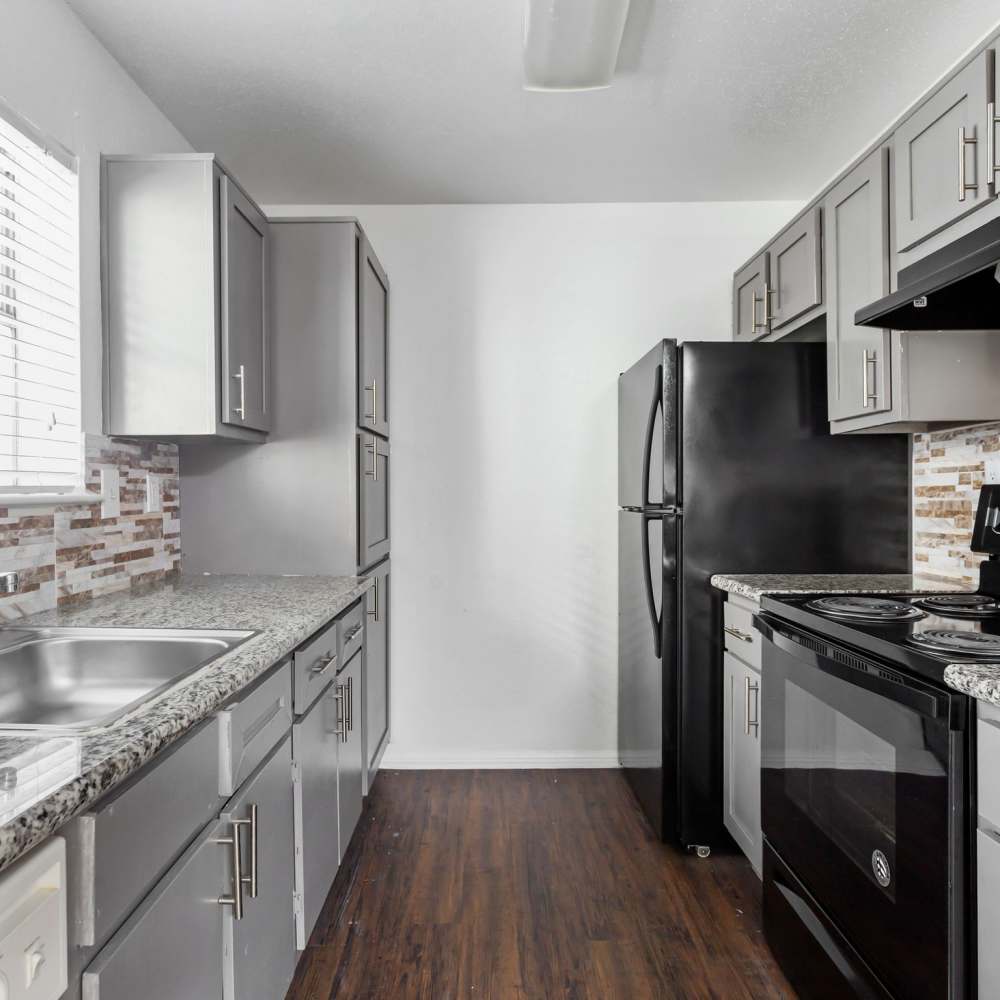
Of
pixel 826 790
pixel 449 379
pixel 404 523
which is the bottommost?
pixel 826 790

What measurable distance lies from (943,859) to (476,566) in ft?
7.36

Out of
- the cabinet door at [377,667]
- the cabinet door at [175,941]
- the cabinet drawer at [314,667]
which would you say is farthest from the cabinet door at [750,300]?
the cabinet door at [175,941]

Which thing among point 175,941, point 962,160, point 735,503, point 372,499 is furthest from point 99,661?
point 962,160

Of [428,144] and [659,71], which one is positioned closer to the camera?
[659,71]

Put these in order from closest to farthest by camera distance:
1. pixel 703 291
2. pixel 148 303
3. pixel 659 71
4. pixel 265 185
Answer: pixel 148 303
pixel 659 71
pixel 265 185
pixel 703 291

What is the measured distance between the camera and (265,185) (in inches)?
119

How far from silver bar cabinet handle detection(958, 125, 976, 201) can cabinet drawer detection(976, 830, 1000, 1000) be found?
1.41m

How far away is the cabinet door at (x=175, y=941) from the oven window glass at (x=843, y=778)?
1.21 meters

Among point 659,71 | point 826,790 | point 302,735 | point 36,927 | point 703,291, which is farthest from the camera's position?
point 703,291

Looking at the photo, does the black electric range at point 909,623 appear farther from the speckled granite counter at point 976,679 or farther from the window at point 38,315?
the window at point 38,315

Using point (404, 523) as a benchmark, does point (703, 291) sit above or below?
above

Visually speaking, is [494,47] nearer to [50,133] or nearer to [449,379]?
[50,133]

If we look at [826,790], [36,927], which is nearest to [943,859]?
[826,790]

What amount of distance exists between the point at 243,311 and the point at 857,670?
1919 mm
